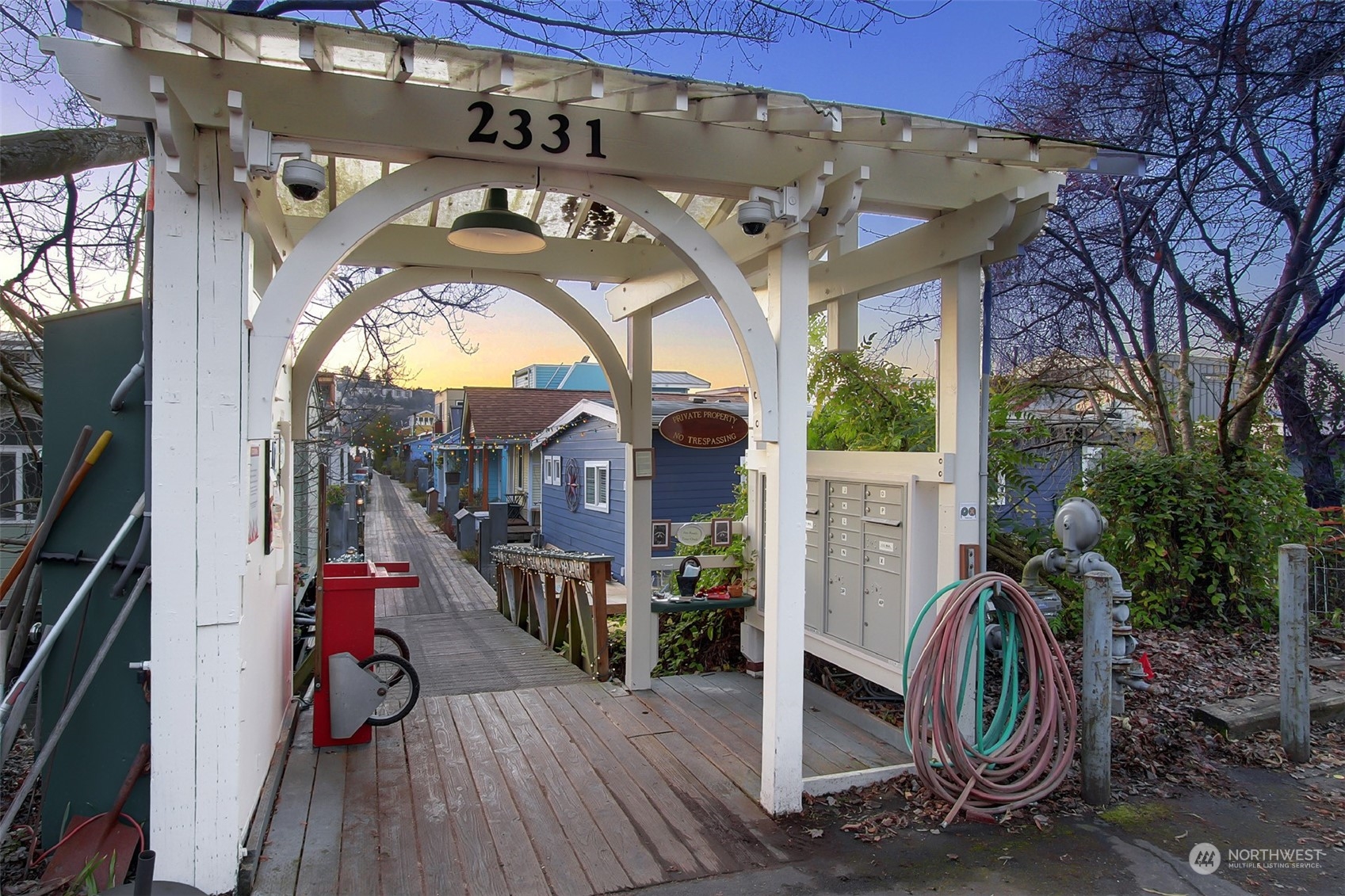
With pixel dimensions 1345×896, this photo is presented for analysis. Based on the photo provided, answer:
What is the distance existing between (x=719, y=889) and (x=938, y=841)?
3.23 feet

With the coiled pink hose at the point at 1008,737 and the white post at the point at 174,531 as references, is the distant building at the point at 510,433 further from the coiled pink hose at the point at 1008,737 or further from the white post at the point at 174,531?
the white post at the point at 174,531

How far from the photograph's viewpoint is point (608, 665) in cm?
568

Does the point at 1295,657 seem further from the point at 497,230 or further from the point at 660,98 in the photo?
the point at 497,230

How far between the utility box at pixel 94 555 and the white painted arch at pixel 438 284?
60.2 inches

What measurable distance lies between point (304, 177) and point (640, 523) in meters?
3.14

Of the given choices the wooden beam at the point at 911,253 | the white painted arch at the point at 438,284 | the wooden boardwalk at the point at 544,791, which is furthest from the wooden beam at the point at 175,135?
the wooden beam at the point at 911,253

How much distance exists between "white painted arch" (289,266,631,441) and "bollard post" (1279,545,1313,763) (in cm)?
374

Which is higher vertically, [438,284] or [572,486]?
[438,284]

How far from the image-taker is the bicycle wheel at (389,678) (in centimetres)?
436

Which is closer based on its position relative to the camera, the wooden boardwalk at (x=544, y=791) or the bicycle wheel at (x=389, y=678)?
the wooden boardwalk at (x=544, y=791)

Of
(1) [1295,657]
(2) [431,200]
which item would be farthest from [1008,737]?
(2) [431,200]

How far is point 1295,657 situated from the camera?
4230mm

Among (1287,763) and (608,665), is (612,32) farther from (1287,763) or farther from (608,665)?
(1287,763)

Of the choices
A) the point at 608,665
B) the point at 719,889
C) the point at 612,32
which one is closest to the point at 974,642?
the point at 719,889
